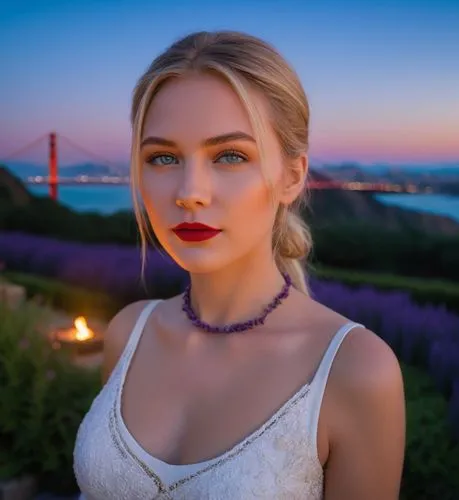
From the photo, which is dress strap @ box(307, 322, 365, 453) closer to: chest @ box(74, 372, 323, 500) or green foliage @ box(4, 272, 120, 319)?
chest @ box(74, 372, 323, 500)

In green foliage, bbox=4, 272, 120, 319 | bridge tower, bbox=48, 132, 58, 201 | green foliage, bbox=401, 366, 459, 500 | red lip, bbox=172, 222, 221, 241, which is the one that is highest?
red lip, bbox=172, 222, 221, 241

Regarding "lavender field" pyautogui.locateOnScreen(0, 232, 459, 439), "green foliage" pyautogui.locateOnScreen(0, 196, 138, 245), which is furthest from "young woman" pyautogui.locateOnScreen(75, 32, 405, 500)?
"green foliage" pyautogui.locateOnScreen(0, 196, 138, 245)

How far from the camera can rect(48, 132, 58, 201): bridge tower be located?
5.17m

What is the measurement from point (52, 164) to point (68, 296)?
117 centimetres

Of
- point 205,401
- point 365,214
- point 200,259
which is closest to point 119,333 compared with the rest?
point 205,401

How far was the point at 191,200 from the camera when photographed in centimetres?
130

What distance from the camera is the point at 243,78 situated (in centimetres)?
132

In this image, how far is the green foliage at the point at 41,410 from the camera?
116 inches

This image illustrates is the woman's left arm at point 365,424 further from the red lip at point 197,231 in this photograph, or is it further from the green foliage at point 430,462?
the green foliage at point 430,462

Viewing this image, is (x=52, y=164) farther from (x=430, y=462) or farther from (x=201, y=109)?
(x=201, y=109)

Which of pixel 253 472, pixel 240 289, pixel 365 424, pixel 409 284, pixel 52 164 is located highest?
pixel 240 289

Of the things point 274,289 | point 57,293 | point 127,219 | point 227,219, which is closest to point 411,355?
point 274,289

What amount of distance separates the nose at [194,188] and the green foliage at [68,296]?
14.1 feet

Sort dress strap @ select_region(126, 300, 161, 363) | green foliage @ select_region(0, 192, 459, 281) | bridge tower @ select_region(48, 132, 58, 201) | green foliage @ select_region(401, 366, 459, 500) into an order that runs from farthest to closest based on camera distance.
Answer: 1. bridge tower @ select_region(48, 132, 58, 201)
2. green foliage @ select_region(0, 192, 459, 281)
3. green foliage @ select_region(401, 366, 459, 500)
4. dress strap @ select_region(126, 300, 161, 363)
